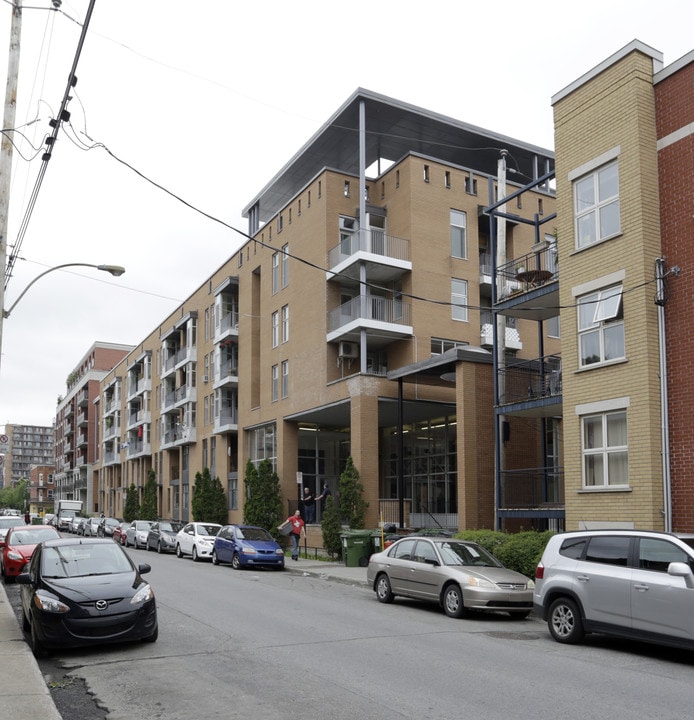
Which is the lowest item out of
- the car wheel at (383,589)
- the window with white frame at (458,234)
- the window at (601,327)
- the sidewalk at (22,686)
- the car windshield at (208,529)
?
the car windshield at (208,529)

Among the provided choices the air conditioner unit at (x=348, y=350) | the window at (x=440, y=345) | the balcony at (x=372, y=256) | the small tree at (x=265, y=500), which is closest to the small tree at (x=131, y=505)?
the small tree at (x=265, y=500)

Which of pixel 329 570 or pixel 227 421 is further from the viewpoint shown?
pixel 227 421

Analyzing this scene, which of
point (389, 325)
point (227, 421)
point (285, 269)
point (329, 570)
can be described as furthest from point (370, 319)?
point (227, 421)

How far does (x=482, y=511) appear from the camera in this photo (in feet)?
83.9

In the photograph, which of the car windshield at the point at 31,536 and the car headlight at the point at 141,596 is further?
the car windshield at the point at 31,536

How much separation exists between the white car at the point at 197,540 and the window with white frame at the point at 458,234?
607 inches

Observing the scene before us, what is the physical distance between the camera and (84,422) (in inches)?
4033

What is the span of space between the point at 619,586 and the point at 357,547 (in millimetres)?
15388

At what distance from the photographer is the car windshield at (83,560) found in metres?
11.2

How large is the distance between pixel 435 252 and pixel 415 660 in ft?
85.0

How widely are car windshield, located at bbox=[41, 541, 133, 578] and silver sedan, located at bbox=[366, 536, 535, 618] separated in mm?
5848

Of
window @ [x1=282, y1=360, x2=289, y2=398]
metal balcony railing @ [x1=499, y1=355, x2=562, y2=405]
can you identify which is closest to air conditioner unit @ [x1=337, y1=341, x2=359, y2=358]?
window @ [x1=282, y1=360, x2=289, y2=398]

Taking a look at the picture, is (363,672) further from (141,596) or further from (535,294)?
(535,294)

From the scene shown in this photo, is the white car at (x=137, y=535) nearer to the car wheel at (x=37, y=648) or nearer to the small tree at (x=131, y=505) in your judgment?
the small tree at (x=131, y=505)
